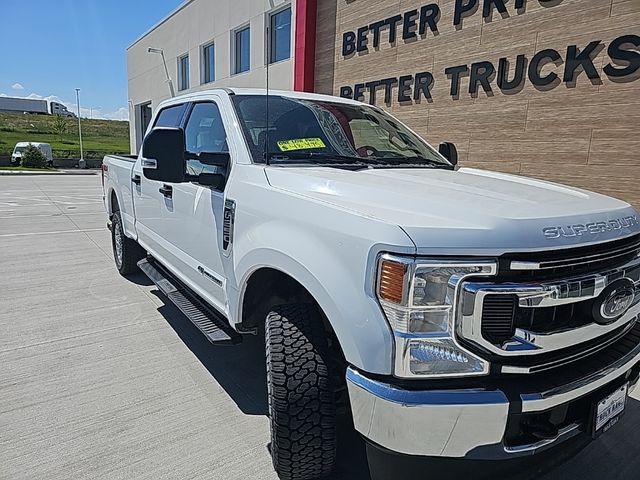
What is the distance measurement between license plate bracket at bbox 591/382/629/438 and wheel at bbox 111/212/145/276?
479 cm

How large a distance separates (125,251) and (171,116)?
205 centimetres

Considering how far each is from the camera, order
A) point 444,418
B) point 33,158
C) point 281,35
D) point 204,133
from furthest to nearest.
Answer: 1. point 33,158
2. point 281,35
3. point 204,133
4. point 444,418

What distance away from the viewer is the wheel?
526 centimetres

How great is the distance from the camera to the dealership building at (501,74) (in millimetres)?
4840

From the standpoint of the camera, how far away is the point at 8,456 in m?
2.28

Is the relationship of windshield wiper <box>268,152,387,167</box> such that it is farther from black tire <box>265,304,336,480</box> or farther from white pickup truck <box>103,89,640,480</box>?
black tire <box>265,304,336,480</box>

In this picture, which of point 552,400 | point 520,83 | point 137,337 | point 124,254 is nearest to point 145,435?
point 137,337

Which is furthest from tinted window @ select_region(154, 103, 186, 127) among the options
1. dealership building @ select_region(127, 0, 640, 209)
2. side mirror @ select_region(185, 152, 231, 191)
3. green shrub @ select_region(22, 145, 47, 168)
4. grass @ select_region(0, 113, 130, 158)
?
grass @ select_region(0, 113, 130, 158)

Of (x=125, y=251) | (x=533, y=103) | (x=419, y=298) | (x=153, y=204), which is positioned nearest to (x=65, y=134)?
(x=125, y=251)

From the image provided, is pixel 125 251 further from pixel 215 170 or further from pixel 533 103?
pixel 533 103

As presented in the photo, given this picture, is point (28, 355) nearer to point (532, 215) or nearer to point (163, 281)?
point (163, 281)

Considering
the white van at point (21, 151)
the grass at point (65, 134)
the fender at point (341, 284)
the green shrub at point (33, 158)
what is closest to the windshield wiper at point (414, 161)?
the fender at point (341, 284)

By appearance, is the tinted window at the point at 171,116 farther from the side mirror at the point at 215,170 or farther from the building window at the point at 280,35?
the building window at the point at 280,35

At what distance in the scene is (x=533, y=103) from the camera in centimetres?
557
